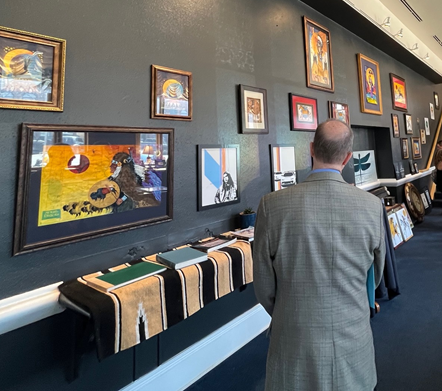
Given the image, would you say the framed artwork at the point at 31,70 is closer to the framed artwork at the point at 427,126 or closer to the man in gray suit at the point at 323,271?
the man in gray suit at the point at 323,271

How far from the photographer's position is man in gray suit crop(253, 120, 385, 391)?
950 mm

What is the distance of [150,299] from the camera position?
1.29 metres

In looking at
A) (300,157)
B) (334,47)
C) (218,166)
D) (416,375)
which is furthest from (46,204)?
(334,47)

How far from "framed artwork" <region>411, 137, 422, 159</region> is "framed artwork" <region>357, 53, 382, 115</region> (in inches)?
80.0

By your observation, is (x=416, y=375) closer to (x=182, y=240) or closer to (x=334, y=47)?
(x=182, y=240)

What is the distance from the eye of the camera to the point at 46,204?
129 centimetres

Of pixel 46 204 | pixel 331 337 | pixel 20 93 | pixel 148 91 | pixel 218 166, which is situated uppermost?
pixel 148 91

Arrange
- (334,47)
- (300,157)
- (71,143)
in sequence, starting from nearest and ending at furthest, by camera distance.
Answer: (71,143), (300,157), (334,47)

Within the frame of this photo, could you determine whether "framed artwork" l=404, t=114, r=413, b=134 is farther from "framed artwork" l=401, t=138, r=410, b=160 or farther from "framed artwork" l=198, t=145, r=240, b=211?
"framed artwork" l=198, t=145, r=240, b=211

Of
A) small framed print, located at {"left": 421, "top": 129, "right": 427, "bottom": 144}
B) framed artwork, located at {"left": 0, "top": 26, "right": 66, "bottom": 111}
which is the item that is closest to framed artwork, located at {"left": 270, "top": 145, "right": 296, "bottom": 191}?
framed artwork, located at {"left": 0, "top": 26, "right": 66, "bottom": 111}

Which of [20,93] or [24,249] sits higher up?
[20,93]

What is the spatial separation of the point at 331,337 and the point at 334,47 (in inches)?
144

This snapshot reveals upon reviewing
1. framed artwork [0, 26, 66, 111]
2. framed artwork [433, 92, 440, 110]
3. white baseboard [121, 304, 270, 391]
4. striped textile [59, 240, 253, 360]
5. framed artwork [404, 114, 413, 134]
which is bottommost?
white baseboard [121, 304, 270, 391]

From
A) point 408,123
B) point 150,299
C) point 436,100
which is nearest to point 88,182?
point 150,299
